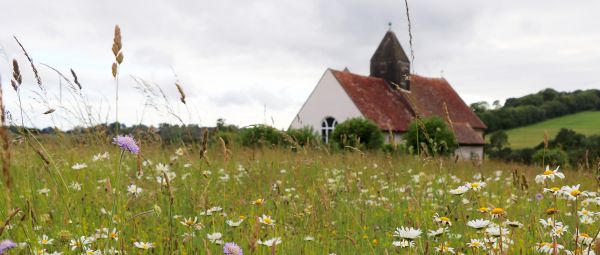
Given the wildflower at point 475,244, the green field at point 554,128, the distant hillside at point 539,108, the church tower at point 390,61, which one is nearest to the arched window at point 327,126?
the church tower at point 390,61

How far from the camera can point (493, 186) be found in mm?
5641

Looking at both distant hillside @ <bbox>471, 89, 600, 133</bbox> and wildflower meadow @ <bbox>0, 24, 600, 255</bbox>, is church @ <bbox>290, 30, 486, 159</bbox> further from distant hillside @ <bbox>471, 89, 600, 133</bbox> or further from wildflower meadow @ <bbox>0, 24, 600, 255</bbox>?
distant hillside @ <bbox>471, 89, 600, 133</bbox>

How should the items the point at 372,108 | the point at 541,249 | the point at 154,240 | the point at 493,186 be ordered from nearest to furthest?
the point at 541,249
the point at 154,240
the point at 493,186
the point at 372,108

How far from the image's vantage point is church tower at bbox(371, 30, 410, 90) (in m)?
29.6

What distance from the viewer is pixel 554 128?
56.5m

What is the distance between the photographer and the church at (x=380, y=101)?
26.1 meters

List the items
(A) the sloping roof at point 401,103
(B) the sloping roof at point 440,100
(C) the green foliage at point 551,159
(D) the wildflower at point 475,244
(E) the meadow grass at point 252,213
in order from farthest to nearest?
(B) the sloping roof at point 440,100 < (A) the sloping roof at point 401,103 < (C) the green foliage at point 551,159 < (E) the meadow grass at point 252,213 < (D) the wildflower at point 475,244

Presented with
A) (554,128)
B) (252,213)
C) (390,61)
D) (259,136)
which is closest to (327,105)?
(390,61)

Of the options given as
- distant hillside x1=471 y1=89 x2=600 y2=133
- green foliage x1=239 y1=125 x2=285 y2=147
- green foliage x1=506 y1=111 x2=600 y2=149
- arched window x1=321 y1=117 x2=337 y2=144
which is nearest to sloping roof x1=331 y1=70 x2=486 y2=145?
arched window x1=321 y1=117 x2=337 y2=144

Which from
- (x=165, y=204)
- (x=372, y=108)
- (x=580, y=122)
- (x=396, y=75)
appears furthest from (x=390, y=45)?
(x=580, y=122)

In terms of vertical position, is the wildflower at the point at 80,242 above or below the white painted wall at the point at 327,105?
below

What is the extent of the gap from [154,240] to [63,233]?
90 centimetres

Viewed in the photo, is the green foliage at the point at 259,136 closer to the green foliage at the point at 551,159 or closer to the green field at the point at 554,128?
the green foliage at the point at 551,159

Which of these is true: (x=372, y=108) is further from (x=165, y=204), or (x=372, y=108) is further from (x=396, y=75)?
(x=165, y=204)
